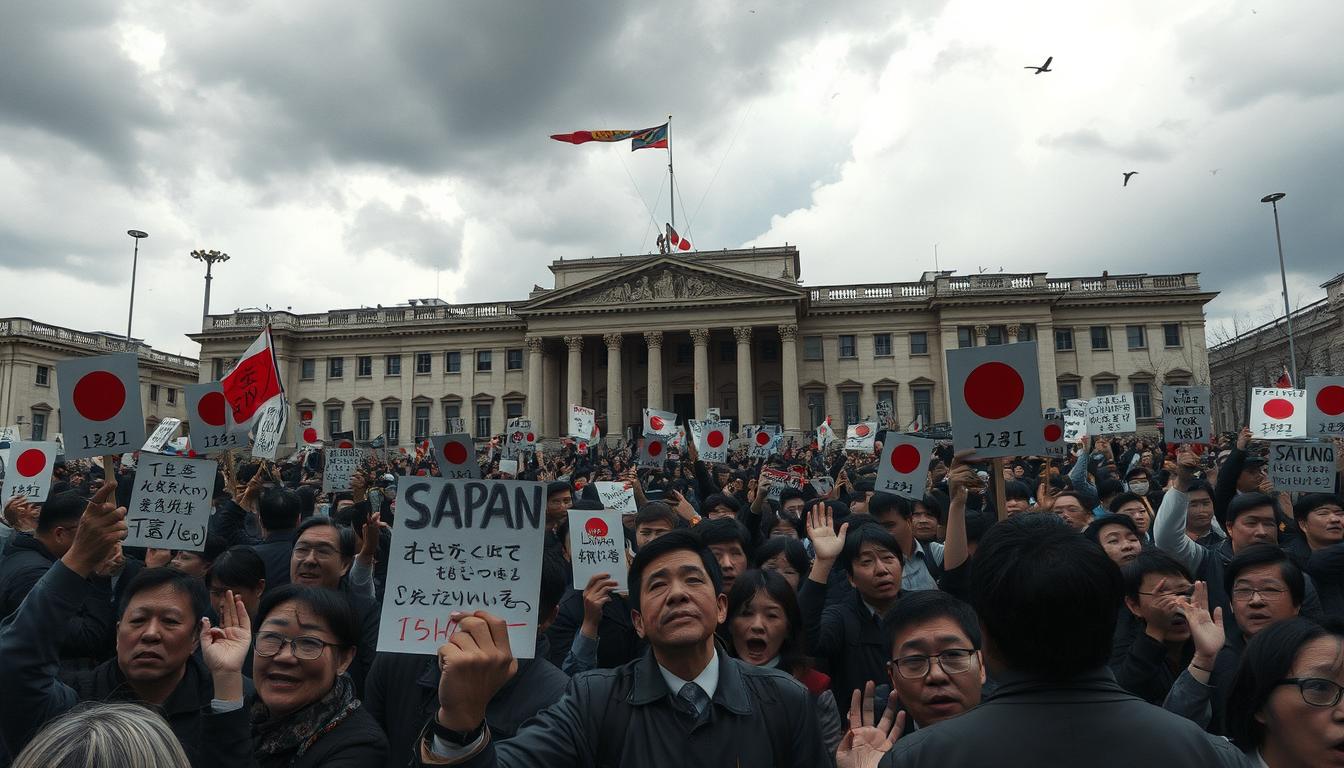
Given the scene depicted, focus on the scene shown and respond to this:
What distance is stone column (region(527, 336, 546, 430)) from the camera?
5328 cm

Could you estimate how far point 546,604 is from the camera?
4.39 meters

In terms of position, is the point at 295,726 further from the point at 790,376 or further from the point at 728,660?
the point at 790,376

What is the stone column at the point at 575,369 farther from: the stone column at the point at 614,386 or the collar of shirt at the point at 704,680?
the collar of shirt at the point at 704,680

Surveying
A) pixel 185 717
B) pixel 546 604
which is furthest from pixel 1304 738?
pixel 185 717

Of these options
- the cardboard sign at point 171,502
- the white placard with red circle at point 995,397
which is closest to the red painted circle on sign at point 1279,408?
the white placard with red circle at point 995,397

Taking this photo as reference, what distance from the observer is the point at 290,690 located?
320cm

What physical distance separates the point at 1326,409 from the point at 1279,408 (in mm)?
2466

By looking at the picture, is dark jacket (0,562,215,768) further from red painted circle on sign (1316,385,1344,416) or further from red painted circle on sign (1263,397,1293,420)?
red painted circle on sign (1263,397,1293,420)

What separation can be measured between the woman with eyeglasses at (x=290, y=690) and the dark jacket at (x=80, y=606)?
73 cm

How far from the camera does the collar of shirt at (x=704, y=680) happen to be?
2850mm

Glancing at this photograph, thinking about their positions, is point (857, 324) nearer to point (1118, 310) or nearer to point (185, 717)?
point (1118, 310)

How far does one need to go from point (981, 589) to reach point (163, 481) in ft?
18.7

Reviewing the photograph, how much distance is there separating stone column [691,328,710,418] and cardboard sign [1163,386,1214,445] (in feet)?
130

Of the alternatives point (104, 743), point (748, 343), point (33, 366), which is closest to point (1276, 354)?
point (748, 343)
